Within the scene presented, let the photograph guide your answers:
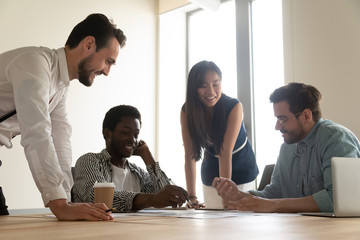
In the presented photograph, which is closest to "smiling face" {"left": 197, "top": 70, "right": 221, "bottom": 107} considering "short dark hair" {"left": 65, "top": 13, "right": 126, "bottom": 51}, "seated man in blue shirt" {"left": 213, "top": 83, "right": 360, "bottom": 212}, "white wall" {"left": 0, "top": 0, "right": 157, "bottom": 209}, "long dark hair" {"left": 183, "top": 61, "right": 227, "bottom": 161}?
"long dark hair" {"left": 183, "top": 61, "right": 227, "bottom": 161}

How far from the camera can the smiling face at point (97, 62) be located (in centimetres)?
166

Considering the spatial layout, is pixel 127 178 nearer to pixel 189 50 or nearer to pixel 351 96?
pixel 351 96

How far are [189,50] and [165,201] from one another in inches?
142

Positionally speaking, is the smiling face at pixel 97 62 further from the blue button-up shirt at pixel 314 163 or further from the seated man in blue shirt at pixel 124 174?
the blue button-up shirt at pixel 314 163

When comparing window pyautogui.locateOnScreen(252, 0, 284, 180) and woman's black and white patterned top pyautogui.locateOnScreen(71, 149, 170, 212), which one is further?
window pyautogui.locateOnScreen(252, 0, 284, 180)

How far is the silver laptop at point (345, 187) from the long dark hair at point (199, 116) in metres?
1.15

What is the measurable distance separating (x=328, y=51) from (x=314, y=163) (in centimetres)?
194

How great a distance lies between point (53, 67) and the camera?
5.04 ft

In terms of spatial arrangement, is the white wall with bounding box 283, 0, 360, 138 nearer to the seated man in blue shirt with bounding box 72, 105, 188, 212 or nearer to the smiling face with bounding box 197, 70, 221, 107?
the smiling face with bounding box 197, 70, 221, 107

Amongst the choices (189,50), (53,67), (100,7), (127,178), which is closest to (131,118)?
(127,178)

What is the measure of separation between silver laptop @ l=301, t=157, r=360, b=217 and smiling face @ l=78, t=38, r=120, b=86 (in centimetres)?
95

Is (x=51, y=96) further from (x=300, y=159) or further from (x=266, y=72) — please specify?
(x=266, y=72)

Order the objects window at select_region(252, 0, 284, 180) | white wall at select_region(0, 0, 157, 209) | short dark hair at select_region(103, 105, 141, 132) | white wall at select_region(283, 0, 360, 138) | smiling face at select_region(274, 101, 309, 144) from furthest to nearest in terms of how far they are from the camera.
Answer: window at select_region(252, 0, 284, 180), white wall at select_region(0, 0, 157, 209), white wall at select_region(283, 0, 360, 138), short dark hair at select_region(103, 105, 141, 132), smiling face at select_region(274, 101, 309, 144)

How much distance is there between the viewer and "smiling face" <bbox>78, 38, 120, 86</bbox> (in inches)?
65.4
